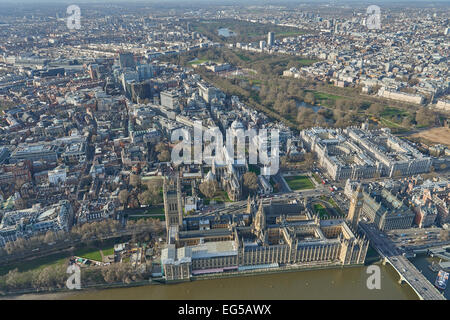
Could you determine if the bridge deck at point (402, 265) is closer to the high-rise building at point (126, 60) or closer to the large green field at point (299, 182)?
the large green field at point (299, 182)

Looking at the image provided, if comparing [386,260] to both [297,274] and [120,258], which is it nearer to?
[297,274]

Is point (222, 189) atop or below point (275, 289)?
atop

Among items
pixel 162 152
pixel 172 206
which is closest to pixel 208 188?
pixel 172 206

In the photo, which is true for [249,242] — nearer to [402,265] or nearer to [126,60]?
[402,265]

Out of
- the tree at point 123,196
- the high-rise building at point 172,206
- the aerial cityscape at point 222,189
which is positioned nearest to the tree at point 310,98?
the aerial cityscape at point 222,189

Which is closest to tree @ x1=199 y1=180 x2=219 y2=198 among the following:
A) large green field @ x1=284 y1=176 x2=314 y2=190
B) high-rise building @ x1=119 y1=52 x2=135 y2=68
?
large green field @ x1=284 y1=176 x2=314 y2=190
